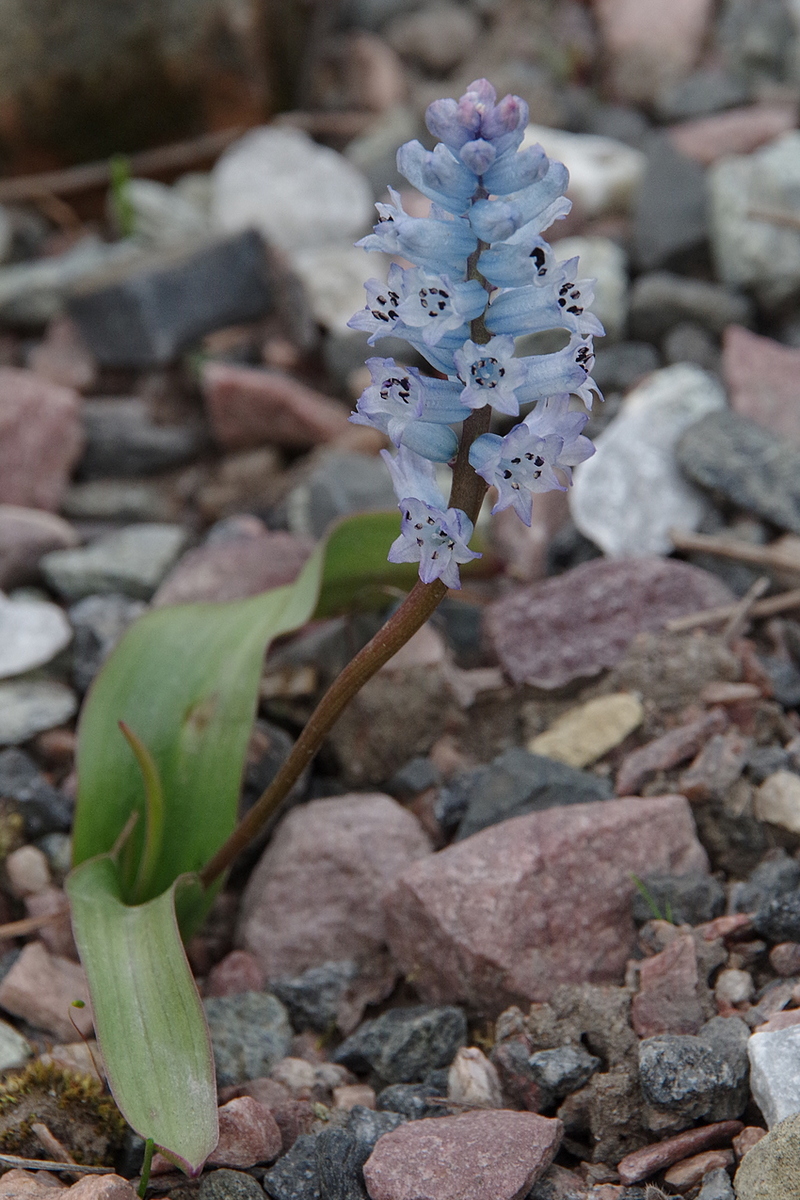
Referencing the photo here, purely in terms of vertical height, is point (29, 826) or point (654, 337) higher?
point (654, 337)

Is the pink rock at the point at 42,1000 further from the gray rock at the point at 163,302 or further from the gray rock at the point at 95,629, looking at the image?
the gray rock at the point at 163,302

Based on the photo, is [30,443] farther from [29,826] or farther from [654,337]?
[654,337]

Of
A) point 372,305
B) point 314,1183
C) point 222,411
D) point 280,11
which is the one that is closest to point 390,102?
point 280,11

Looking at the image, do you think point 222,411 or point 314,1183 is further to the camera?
point 222,411

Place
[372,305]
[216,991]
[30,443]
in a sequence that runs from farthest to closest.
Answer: [30,443], [216,991], [372,305]

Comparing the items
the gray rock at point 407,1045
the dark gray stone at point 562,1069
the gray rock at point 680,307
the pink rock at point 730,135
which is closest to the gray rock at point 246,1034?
the gray rock at point 407,1045

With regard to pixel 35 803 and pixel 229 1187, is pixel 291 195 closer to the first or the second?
pixel 35 803

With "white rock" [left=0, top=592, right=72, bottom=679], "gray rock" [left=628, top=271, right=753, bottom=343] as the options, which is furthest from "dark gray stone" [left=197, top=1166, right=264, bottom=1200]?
"gray rock" [left=628, top=271, right=753, bottom=343]

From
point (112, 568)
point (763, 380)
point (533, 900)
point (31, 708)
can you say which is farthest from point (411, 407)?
point (763, 380)
